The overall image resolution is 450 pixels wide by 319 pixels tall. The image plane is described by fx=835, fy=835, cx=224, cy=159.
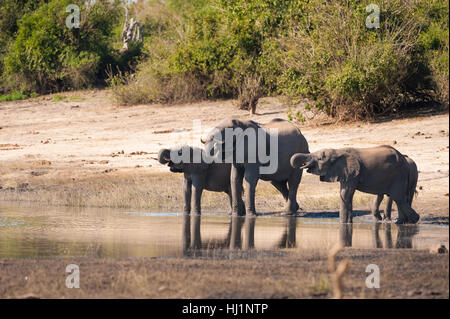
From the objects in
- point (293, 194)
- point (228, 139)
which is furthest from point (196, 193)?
point (293, 194)

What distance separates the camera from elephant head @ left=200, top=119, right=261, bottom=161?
46.0 ft

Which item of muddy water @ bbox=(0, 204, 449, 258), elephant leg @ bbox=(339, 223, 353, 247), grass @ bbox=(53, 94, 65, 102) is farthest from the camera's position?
grass @ bbox=(53, 94, 65, 102)

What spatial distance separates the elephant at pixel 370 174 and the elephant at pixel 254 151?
1723 millimetres

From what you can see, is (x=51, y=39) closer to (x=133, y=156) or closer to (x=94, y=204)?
(x=133, y=156)

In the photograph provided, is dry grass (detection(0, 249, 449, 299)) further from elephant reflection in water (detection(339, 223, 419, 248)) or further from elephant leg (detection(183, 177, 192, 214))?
elephant leg (detection(183, 177, 192, 214))

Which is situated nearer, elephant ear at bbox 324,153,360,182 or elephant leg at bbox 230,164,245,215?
elephant ear at bbox 324,153,360,182

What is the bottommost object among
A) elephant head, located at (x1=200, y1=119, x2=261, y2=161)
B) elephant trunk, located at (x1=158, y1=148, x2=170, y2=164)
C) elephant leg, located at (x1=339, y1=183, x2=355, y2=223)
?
elephant leg, located at (x1=339, y1=183, x2=355, y2=223)

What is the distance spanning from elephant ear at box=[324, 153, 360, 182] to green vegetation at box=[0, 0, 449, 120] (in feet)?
11.0

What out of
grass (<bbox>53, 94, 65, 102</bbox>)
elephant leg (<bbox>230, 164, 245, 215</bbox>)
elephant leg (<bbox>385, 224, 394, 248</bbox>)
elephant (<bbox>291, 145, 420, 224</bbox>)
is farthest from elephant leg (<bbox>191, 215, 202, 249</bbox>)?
grass (<bbox>53, 94, 65, 102</bbox>)

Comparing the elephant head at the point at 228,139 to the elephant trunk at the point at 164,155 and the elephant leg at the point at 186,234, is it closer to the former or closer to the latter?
the elephant trunk at the point at 164,155

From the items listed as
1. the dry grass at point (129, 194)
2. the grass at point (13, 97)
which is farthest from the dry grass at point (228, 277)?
the grass at point (13, 97)

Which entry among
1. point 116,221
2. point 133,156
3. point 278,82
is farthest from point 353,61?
point 116,221

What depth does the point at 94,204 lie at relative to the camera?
1625 centimetres

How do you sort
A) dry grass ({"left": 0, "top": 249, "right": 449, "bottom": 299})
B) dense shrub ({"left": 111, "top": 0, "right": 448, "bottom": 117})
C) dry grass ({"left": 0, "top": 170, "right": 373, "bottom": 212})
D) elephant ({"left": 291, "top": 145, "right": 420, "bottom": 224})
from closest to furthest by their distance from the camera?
1. dry grass ({"left": 0, "top": 249, "right": 449, "bottom": 299})
2. elephant ({"left": 291, "top": 145, "right": 420, "bottom": 224})
3. dry grass ({"left": 0, "top": 170, "right": 373, "bottom": 212})
4. dense shrub ({"left": 111, "top": 0, "right": 448, "bottom": 117})
